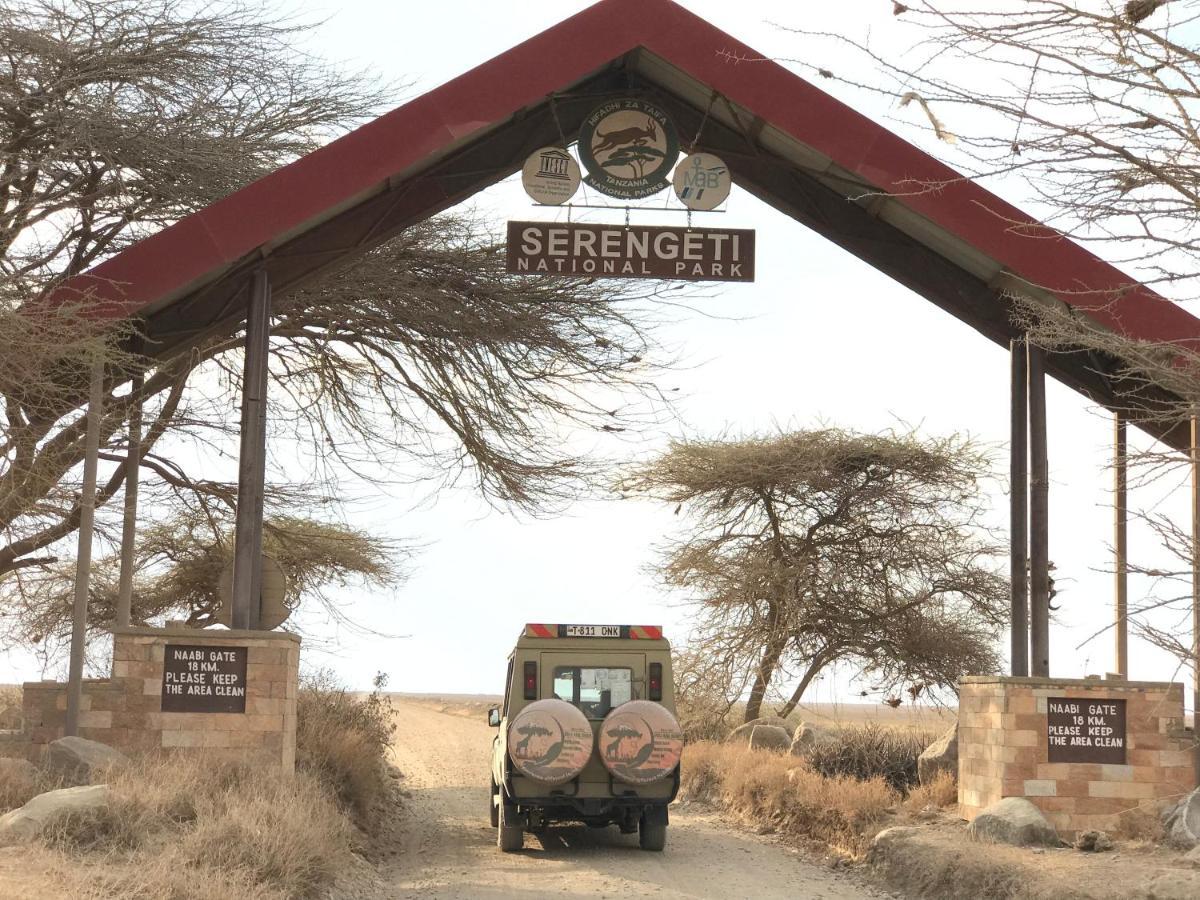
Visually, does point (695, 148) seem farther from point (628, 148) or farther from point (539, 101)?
point (539, 101)

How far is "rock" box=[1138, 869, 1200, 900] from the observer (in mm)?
10891

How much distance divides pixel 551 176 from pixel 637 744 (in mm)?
6571

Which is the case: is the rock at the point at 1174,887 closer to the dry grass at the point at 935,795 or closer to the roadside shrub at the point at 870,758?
the dry grass at the point at 935,795

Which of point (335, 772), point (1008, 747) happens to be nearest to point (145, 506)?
point (335, 772)

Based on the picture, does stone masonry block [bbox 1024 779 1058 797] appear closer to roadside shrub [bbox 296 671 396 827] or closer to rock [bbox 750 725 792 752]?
roadside shrub [bbox 296 671 396 827]

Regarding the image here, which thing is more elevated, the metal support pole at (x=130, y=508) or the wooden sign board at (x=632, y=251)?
the wooden sign board at (x=632, y=251)

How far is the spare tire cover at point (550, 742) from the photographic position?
14258 mm

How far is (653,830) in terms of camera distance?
15219mm

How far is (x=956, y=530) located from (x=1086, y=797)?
48.8ft

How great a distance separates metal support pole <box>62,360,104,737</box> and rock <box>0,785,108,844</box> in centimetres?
242

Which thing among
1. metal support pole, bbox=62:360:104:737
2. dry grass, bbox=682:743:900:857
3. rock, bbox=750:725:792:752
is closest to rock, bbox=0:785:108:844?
metal support pole, bbox=62:360:104:737

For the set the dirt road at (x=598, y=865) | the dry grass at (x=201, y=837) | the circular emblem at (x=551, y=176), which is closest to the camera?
the dry grass at (x=201, y=837)

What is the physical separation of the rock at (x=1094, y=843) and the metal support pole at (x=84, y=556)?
32.5 ft

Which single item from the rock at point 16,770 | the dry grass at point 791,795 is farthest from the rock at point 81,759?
the dry grass at point 791,795
